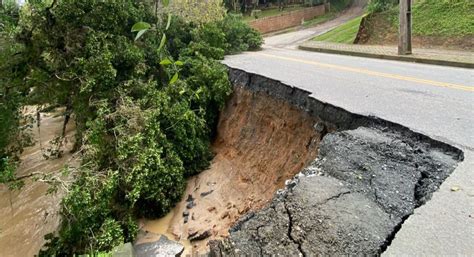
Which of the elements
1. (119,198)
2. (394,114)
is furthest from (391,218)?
(119,198)

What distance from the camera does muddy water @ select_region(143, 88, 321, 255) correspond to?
21.1 ft

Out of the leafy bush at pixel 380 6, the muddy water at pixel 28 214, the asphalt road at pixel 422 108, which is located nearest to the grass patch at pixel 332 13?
the leafy bush at pixel 380 6

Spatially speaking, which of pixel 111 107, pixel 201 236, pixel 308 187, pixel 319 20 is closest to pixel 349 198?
pixel 308 187

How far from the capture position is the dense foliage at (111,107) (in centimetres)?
594

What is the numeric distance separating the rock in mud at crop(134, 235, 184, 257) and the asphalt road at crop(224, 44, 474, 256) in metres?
3.71

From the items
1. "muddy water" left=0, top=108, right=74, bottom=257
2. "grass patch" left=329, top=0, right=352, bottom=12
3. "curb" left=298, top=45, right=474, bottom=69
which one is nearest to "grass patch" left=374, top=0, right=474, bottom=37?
"curb" left=298, top=45, right=474, bottom=69

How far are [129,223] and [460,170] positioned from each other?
5.47 m

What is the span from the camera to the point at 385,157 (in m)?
3.49

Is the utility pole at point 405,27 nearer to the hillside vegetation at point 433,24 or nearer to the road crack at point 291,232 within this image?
the hillside vegetation at point 433,24

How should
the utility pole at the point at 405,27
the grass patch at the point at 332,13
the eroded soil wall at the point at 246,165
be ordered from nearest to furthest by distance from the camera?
the eroded soil wall at the point at 246,165 < the utility pole at the point at 405,27 < the grass patch at the point at 332,13

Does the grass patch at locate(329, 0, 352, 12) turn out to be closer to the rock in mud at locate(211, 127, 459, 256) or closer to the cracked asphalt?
the cracked asphalt

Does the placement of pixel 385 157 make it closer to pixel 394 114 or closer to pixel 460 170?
pixel 460 170

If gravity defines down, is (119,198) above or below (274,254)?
below

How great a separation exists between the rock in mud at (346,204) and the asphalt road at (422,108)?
13cm
